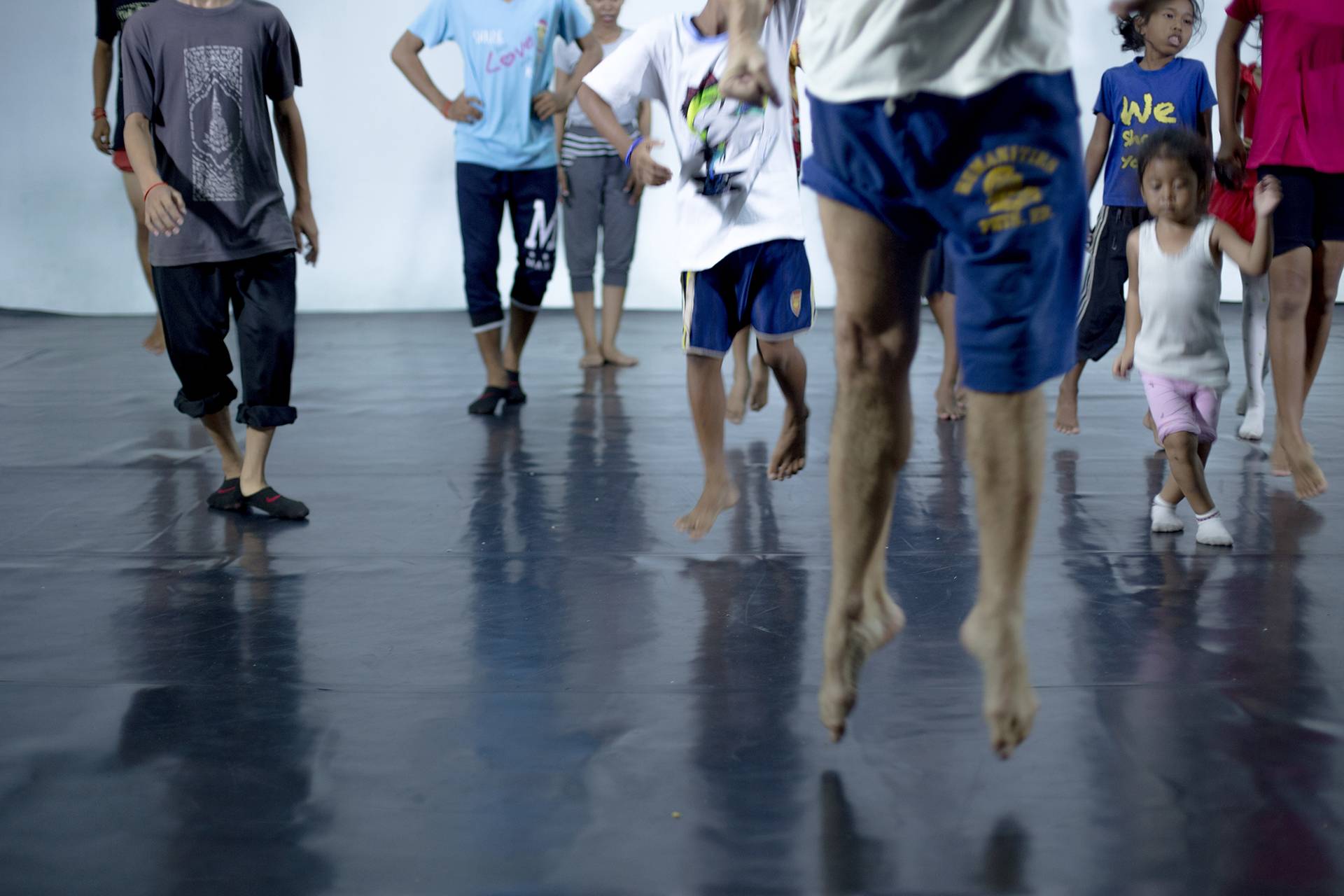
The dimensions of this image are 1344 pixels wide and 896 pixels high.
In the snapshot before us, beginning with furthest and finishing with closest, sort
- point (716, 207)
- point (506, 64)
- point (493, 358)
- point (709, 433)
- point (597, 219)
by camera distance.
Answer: point (597, 219) < point (506, 64) < point (493, 358) < point (709, 433) < point (716, 207)

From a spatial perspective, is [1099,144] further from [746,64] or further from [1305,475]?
[746,64]

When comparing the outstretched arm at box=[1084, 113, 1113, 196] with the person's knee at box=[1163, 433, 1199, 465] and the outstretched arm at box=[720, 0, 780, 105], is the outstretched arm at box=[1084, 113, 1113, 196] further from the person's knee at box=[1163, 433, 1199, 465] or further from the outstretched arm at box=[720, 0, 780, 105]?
the outstretched arm at box=[720, 0, 780, 105]

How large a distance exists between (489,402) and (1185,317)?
100 inches

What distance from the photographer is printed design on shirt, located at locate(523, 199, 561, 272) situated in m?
4.92

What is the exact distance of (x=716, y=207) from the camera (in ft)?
9.79

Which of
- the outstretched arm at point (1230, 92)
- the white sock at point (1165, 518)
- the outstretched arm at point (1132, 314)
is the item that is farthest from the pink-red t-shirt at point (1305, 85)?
the white sock at point (1165, 518)

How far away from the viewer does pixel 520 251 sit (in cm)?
494

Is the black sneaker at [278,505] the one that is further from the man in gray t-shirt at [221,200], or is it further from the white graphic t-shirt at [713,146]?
the white graphic t-shirt at [713,146]

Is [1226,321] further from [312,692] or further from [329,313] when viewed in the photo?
[312,692]

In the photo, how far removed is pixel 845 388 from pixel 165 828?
104 centimetres

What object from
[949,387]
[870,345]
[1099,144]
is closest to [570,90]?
Result: [949,387]

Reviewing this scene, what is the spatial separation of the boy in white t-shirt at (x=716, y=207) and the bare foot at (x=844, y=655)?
1.21m

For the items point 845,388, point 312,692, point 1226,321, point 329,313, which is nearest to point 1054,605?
point 845,388

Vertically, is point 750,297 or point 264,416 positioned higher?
point 750,297
